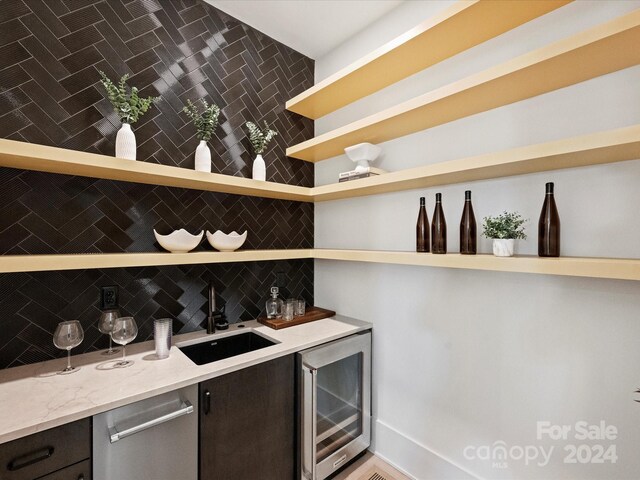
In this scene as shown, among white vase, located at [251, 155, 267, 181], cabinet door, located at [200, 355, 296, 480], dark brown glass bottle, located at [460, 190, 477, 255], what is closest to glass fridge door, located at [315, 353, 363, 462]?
cabinet door, located at [200, 355, 296, 480]

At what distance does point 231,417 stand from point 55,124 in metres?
1.74

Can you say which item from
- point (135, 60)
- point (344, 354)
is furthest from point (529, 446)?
point (135, 60)

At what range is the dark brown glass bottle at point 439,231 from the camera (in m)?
1.69

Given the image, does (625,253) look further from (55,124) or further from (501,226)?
(55,124)

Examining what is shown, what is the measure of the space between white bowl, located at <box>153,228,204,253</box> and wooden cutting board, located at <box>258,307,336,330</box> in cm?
76

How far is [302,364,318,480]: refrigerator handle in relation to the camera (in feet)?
5.50

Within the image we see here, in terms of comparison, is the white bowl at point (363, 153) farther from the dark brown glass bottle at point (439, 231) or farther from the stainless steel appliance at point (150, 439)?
the stainless steel appliance at point (150, 439)

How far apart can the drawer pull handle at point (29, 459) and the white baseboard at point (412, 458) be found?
6.10ft

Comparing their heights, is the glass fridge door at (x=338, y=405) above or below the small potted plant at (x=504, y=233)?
below

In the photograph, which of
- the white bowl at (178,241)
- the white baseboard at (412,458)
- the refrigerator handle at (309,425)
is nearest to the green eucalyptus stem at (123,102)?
the white bowl at (178,241)

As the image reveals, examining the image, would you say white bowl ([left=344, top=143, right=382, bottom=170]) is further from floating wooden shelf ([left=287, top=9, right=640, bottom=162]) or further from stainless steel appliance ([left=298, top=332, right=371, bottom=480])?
stainless steel appliance ([left=298, top=332, right=371, bottom=480])

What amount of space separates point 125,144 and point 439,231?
178 cm

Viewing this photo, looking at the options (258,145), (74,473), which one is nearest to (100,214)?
(258,145)

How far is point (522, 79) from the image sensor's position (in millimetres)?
1332
